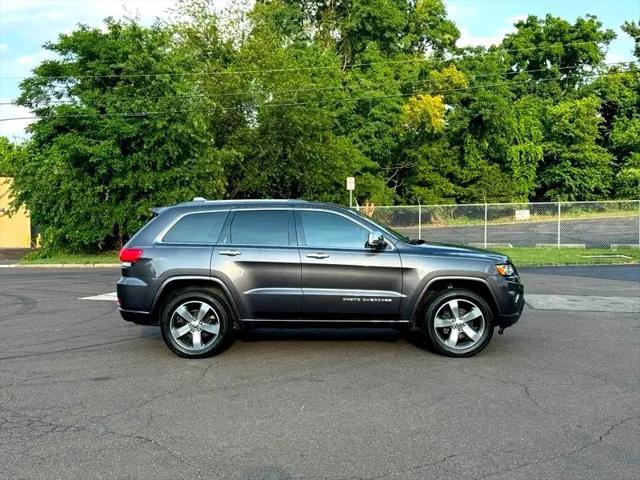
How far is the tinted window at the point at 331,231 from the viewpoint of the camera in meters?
7.53

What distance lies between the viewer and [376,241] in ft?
24.1

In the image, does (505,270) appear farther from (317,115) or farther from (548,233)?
(317,115)

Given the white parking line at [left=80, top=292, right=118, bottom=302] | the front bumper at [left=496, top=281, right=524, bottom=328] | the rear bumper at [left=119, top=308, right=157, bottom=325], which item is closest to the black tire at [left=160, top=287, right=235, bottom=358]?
the rear bumper at [left=119, top=308, right=157, bottom=325]

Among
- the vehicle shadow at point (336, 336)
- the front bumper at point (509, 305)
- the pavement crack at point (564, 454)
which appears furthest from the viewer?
the vehicle shadow at point (336, 336)

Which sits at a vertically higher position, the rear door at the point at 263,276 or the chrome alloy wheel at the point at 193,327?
the rear door at the point at 263,276

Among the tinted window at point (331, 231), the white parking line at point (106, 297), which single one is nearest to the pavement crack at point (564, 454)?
the tinted window at point (331, 231)

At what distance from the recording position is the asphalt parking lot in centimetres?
432

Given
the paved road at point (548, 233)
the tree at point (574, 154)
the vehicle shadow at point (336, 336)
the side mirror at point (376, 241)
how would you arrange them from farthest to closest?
the tree at point (574, 154), the paved road at point (548, 233), the vehicle shadow at point (336, 336), the side mirror at point (376, 241)

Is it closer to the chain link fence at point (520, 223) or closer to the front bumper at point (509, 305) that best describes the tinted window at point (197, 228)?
the front bumper at point (509, 305)

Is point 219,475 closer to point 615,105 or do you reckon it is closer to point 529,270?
point 529,270

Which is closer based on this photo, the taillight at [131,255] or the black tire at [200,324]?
the black tire at [200,324]

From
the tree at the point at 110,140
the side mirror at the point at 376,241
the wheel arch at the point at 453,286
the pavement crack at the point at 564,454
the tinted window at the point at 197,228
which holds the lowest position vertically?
the pavement crack at the point at 564,454

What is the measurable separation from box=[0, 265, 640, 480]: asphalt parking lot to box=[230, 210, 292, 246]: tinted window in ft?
4.48

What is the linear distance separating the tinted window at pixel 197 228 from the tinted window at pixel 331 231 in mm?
1039
